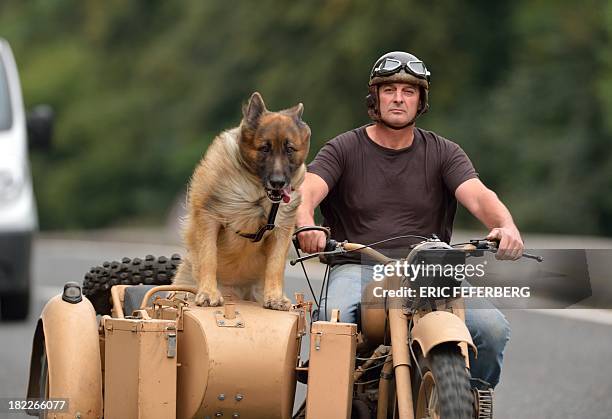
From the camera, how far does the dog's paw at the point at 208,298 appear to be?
7.04 metres

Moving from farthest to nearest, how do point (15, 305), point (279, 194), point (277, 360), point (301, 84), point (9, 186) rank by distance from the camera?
point (301, 84) → point (15, 305) → point (9, 186) → point (279, 194) → point (277, 360)

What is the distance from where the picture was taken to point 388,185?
7.31 metres

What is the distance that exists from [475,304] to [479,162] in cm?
2592

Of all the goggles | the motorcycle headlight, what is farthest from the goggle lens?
the motorcycle headlight

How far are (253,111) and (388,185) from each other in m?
0.75

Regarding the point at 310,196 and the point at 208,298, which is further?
the point at 310,196

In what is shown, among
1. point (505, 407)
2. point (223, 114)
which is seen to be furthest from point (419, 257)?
point (223, 114)

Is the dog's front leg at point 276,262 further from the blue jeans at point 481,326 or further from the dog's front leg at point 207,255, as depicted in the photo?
the blue jeans at point 481,326

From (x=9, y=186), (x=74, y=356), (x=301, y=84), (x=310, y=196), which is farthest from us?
(x=301, y=84)

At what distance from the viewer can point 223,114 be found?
132 ft

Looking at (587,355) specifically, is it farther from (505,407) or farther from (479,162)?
(479,162)

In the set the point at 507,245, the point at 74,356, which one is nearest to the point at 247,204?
the point at 74,356

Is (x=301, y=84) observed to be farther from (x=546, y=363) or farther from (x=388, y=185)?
(x=388, y=185)

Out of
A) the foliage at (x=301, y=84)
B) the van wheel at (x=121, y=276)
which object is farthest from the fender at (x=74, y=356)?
the foliage at (x=301, y=84)
